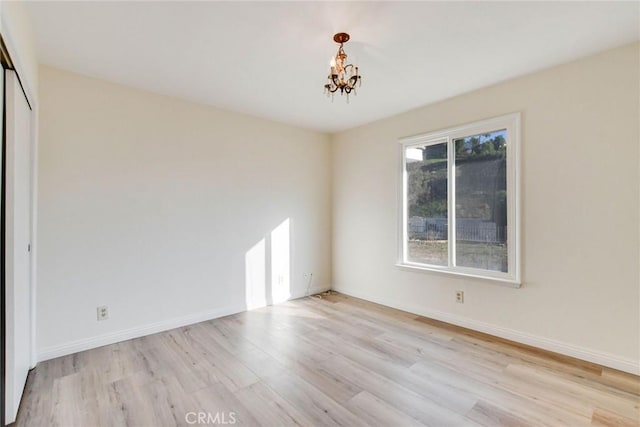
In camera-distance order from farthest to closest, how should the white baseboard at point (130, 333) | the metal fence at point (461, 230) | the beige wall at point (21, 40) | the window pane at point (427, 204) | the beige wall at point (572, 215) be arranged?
the window pane at point (427, 204) < the metal fence at point (461, 230) < the white baseboard at point (130, 333) < the beige wall at point (572, 215) < the beige wall at point (21, 40)

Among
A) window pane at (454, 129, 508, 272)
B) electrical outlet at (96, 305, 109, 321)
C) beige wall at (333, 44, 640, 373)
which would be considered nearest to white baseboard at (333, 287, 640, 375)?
beige wall at (333, 44, 640, 373)

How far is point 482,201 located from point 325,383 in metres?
2.28

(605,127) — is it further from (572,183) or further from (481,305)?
(481,305)

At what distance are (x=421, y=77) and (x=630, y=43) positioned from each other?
1.46 metres

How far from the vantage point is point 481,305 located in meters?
3.06

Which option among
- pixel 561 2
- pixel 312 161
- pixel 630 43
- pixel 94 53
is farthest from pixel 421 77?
pixel 94 53

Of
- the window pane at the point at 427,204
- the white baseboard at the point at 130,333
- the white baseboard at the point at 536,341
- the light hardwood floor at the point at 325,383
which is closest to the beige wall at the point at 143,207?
the white baseboard at the point at 130,333

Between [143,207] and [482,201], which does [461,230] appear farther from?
[143,207]

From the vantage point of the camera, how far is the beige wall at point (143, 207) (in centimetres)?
256

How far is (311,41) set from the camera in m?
2.21

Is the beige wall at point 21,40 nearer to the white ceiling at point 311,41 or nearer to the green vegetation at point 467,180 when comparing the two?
the white ceiling at point 311,41

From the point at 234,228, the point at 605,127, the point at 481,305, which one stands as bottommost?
the point at 481,305

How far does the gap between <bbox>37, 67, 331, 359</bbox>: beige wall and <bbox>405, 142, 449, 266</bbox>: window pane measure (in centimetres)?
162

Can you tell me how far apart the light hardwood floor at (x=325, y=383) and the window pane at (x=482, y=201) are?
A: 2.62 feet
